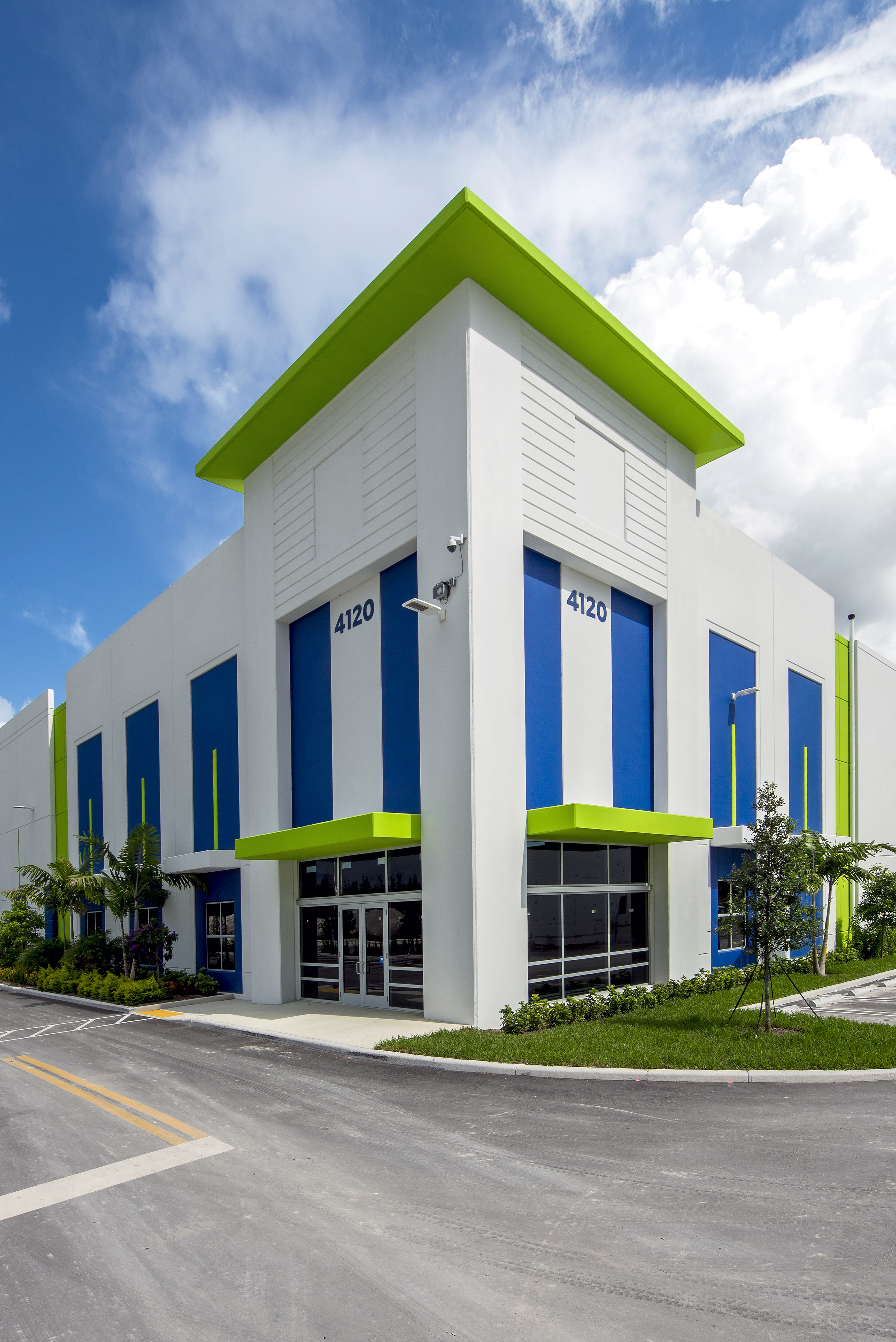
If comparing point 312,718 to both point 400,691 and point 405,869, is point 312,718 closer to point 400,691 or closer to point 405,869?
point 400,691

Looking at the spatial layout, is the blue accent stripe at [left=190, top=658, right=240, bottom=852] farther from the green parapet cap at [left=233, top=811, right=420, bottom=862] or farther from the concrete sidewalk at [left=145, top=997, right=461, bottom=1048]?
the concrete sidewalk at [left=145, top=997, right=461, bottom=1048]

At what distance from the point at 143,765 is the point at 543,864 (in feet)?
55.0

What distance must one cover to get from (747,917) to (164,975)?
16.4 m

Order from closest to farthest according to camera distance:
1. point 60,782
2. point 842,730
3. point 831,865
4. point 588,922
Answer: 1. point 588,922
2. point 831,865
3. point 842,730
4. point 60,782

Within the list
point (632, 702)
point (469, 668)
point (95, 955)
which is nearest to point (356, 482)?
point (469, 668)

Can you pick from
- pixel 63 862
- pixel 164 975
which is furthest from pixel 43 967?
pixel 164 975

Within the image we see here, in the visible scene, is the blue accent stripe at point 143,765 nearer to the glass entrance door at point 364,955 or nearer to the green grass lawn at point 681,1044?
the glass entrance door at point 364,955

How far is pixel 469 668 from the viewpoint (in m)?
14.6

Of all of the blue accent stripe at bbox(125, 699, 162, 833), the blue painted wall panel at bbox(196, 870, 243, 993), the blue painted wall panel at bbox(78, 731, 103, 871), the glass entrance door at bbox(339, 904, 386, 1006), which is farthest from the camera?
the blue painted wall panel at bbox(78, 731, 103, 871)

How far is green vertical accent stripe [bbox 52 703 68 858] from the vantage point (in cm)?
3544

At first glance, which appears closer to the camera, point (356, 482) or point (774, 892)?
point (774, 892)

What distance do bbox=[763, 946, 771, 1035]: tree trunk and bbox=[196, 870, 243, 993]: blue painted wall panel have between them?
13.2m

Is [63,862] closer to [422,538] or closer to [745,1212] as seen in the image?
[422,538]

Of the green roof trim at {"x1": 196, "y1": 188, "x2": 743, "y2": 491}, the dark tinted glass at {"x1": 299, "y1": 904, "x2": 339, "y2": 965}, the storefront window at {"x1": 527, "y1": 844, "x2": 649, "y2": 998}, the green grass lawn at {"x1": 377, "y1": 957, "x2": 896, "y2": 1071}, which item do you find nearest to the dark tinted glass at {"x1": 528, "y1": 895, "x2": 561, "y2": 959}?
the storefront window at {"x1": 527, "y1": 844, "x2": 649, "y2": 998}
